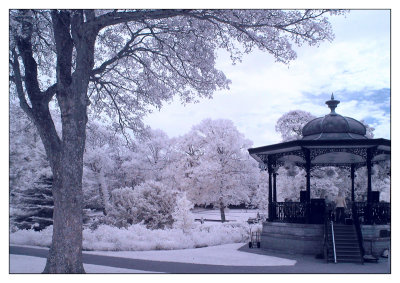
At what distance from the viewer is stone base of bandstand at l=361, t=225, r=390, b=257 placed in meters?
14.4

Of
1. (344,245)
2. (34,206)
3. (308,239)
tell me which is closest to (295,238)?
(308,239)

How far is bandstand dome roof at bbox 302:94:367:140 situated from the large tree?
20.6ft

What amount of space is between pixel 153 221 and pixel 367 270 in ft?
36.3

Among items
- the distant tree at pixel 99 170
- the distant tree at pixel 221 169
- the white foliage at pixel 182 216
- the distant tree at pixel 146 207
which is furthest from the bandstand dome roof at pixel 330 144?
the distant tree at pixel 221 169

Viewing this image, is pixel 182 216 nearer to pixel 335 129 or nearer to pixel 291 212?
pixel 291 212

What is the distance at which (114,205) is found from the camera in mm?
20594

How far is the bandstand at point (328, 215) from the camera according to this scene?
46.2ft

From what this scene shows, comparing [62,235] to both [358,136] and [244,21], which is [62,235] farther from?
[358,136]

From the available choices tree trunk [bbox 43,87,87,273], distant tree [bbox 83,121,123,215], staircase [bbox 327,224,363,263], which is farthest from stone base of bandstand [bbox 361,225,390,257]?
tree trunk [bbox 43,87,87,273]

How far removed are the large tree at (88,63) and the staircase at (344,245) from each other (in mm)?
6499

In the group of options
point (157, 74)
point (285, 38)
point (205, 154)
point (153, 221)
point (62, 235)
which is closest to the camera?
point (62, 235)

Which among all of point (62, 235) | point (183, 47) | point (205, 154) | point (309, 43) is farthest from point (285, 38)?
point (205, 154)

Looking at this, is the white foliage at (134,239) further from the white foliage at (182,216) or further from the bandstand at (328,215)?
the bandstand at (328,215)

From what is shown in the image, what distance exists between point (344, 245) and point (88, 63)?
10110mm
